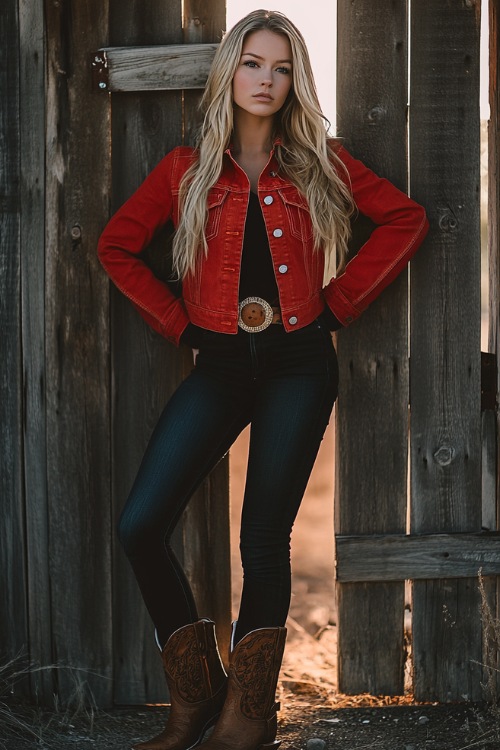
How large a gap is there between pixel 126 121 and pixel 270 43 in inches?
25.9

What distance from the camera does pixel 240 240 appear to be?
9.30 feet

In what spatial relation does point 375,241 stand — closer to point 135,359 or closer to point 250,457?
point 250,457

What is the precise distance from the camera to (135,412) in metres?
3.33

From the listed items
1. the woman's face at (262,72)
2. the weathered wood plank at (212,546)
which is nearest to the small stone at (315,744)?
the weathered wood plank at (212,546)

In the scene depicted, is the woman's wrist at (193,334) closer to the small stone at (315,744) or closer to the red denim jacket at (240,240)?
the red denim jacket at (240,240)

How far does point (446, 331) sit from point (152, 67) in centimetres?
143

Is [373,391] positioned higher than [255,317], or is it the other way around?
[255,317]

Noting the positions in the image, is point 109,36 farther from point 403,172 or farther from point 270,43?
point 403,172

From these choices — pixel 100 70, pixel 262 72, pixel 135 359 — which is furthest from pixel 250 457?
pixel 100 70

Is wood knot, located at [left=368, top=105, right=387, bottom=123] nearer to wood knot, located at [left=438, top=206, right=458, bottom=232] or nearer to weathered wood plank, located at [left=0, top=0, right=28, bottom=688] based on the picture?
wood knot, located at [left=438, top=206, right=458, bottom=232]

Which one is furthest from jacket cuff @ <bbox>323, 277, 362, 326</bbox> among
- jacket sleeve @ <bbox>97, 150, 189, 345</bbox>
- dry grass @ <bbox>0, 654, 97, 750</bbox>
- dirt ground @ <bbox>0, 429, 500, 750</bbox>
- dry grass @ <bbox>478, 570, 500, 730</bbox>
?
dry grass @ <bbox>0, 654, 97, 750</bbox>

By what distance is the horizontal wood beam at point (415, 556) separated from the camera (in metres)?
3.31

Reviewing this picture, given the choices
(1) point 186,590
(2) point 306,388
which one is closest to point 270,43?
(2) point 306,388

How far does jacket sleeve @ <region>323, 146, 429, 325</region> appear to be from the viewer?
299 centimetres
